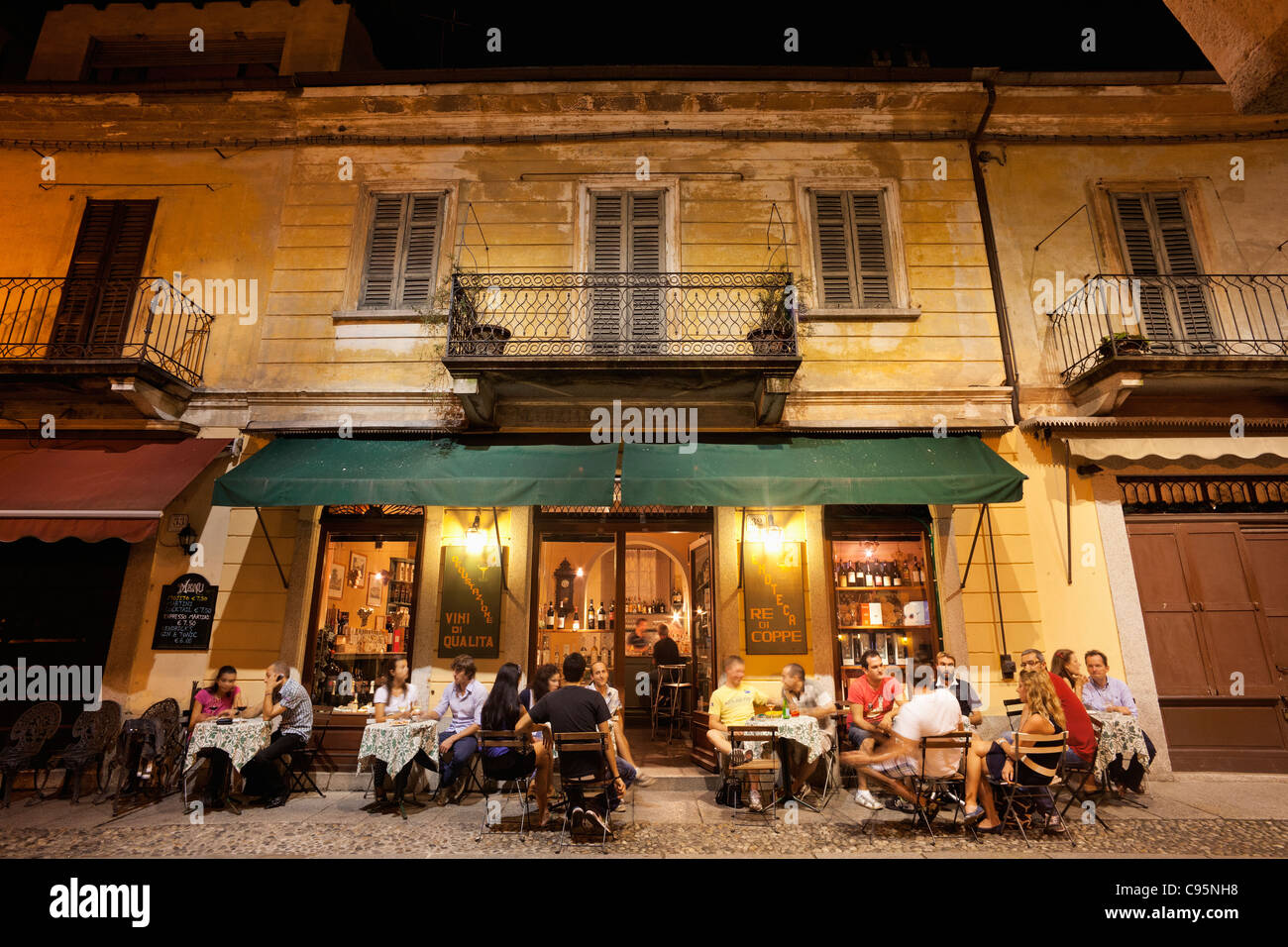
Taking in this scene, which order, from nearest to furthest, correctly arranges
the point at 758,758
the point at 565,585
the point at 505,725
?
the point at 505,725
the point at 758,758
the point at 565,585

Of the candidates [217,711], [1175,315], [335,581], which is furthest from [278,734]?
[1175,315]

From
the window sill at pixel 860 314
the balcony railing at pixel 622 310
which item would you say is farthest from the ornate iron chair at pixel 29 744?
the window sill at pixel 860 314

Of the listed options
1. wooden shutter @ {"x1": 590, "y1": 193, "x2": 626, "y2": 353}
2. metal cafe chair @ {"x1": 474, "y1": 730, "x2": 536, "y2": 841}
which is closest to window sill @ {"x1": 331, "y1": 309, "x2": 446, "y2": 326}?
wooden shutter @ {"x1": 590, "y1": 193, "x2": 626, "y2": 353}

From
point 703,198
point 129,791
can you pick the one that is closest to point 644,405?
point 703,198

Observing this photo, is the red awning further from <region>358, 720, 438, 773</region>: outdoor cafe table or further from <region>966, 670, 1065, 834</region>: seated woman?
Result: <region>966, 670, 1065, 834</region>: seated woman

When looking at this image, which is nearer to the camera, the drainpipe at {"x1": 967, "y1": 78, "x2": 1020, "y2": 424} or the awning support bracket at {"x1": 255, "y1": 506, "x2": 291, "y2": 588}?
the awning support bracket at {"x1": 255, "y1": 506, "x2": 291, "y2": 588}

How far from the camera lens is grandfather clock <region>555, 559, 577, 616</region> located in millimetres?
10453

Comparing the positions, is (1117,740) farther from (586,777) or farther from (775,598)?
(586,777)

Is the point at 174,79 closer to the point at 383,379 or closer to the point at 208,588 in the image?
the point at 383,379

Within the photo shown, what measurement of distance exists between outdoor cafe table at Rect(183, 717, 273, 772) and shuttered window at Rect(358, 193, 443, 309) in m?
5.53

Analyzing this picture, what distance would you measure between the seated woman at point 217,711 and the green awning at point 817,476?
187 inches

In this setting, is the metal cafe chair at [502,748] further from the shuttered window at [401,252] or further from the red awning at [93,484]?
the shuttered window at [401,252]

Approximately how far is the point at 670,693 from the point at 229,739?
6.46 m

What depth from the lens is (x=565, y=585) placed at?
10.6 m
